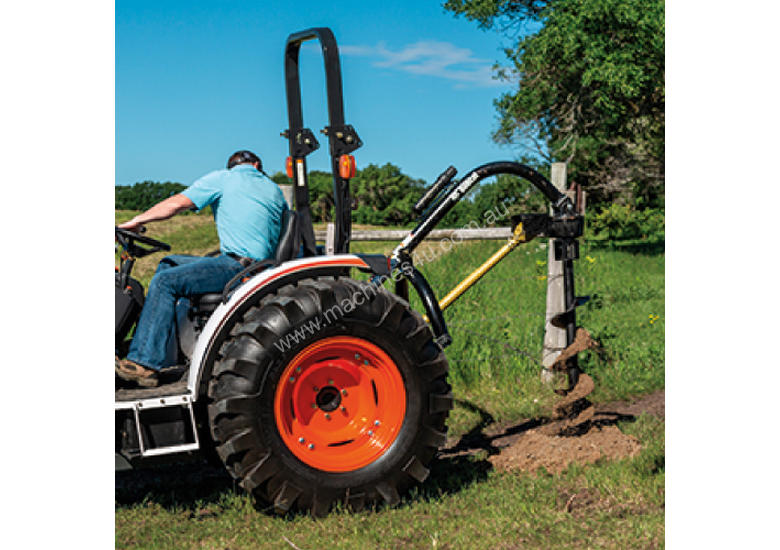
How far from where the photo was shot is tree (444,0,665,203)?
12039mm

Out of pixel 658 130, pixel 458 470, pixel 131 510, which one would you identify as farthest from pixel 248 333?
pixel 658 130

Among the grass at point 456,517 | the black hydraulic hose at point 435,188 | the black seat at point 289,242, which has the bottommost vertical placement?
the grass at point 456,517

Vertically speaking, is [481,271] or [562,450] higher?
[481,271]

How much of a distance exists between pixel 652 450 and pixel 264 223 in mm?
2505

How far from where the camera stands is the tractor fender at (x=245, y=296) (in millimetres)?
3742

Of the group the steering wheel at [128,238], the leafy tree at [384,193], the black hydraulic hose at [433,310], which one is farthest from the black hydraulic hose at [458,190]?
the leafy tree at [384,193]

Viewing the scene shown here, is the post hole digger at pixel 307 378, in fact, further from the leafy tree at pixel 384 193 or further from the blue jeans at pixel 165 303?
the leafy tree at pixel 384 193

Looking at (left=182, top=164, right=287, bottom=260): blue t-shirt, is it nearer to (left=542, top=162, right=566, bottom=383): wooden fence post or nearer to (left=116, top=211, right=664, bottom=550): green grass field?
(left=116, top=211, right=664, bottom=550): green grass field

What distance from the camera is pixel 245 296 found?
381 centimetres

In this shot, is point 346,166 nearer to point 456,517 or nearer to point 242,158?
point 242,158

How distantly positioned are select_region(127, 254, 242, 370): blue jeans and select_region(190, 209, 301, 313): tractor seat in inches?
2.1

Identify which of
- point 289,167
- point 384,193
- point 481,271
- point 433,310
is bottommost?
point 433,310

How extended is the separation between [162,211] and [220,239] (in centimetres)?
39

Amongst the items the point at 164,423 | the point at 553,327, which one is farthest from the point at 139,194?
the point at 164,423
